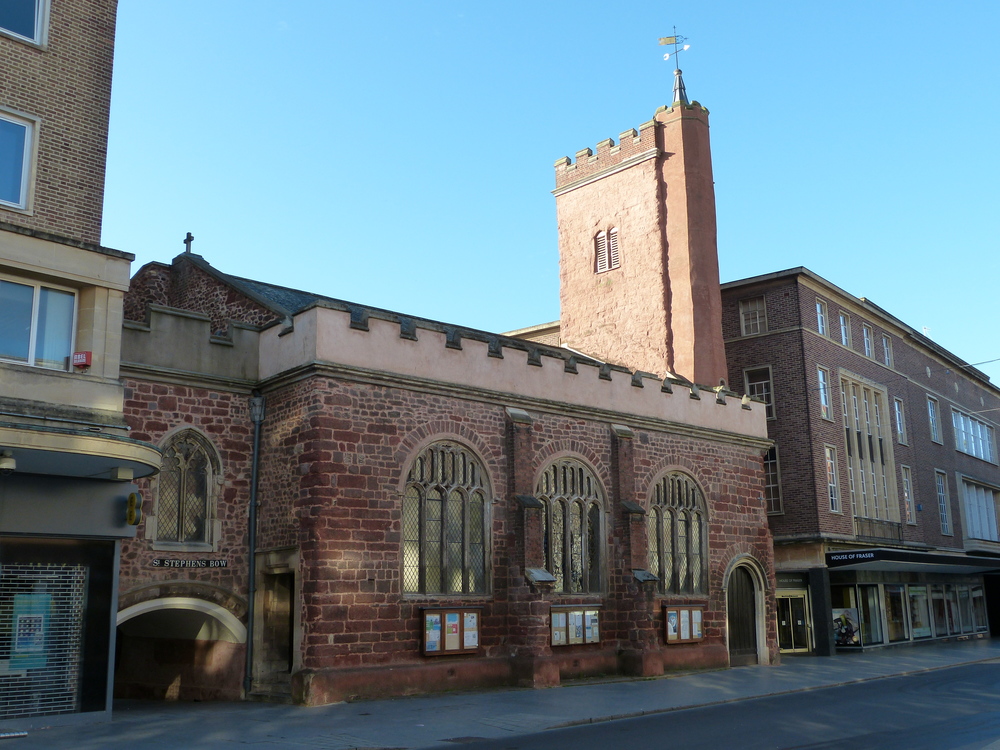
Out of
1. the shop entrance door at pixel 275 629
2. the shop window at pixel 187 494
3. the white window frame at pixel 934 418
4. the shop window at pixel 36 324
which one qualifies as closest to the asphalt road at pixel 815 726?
the shop entrance door at pixel 275 629

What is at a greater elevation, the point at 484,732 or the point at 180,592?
the point at 180,592

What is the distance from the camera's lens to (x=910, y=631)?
112 feet

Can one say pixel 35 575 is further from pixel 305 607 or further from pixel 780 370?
pixel 780 370

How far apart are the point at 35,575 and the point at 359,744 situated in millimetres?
5289

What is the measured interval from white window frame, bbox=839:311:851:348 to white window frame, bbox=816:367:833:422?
2.11m

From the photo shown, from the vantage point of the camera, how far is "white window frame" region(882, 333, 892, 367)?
36.0 metres

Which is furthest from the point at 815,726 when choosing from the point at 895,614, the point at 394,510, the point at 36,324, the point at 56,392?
the point at 895,614

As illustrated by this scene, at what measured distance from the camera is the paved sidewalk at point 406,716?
12.4m

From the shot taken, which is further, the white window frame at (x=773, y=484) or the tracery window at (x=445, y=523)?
the white window frame at (x=773, y=484)

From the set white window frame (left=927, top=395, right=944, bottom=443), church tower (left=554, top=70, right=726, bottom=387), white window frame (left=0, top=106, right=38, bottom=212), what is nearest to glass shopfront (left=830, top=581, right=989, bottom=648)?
white window frame (left=927, top=395, right=944, bottom=443)

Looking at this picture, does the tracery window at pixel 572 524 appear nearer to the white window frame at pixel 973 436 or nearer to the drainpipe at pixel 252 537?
the drainpipe at pixel 252 537

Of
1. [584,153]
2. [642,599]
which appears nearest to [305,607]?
[642,599]

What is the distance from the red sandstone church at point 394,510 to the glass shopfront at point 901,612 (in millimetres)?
6755

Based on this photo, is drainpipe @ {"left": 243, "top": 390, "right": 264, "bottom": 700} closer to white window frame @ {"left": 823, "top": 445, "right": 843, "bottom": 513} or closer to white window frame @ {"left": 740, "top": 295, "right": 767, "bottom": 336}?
white window frame @ {"left": 740, "top": 295, "right": 767, "bottom": 336}
